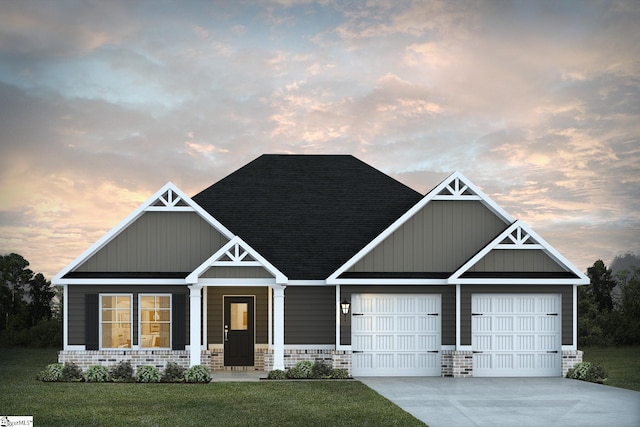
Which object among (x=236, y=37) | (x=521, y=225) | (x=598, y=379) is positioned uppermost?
(x=236, y=37)

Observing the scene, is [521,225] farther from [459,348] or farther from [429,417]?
[429,417]

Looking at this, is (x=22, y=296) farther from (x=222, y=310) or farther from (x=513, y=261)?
(x=513, y=261)

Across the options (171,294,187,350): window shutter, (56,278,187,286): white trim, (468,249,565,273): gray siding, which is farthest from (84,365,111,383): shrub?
(468,249,565,273): gray siding

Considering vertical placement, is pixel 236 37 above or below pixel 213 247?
above

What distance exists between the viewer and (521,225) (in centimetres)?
2170

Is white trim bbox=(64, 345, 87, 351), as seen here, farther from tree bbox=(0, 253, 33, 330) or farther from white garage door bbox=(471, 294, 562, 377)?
tree bbox=(0, 253, 33, 330)

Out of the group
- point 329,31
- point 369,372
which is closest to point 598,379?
point 369,372

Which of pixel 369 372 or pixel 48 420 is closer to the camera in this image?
pixel 48 420

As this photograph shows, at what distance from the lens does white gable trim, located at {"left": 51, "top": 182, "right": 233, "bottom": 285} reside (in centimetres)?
2248

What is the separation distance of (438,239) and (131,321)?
952cm

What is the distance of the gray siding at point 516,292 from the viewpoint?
21.9 meters

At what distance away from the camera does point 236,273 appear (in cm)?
2158

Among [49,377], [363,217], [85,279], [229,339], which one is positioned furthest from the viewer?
[363,217]

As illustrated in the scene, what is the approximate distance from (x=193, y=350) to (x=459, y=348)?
7.65 m
